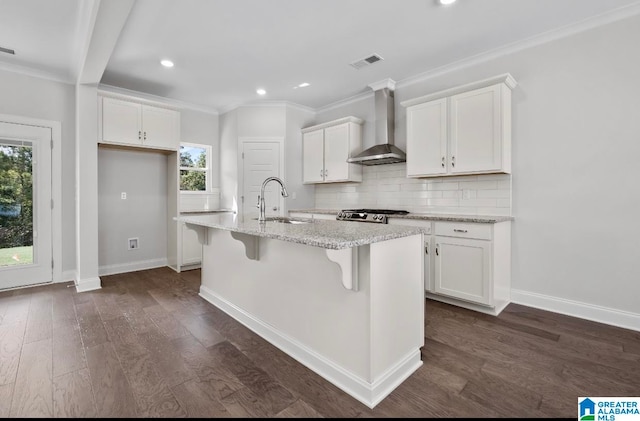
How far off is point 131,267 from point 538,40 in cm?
563

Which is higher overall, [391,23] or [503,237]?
[391,23]

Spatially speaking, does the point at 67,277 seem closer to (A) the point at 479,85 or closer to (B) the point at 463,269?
(B) the point at 463,269

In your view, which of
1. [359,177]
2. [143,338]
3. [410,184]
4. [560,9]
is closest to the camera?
[143,338]

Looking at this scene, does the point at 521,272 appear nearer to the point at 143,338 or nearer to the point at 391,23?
the point at 391,23

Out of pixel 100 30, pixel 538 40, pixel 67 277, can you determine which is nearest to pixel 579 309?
pixel 538 40

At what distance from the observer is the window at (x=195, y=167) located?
485 centimetres

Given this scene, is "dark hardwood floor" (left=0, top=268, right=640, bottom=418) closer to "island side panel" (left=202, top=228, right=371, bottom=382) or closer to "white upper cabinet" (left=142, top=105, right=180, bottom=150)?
"island side panel" (left=202, top=228, right=371, bottom=382)

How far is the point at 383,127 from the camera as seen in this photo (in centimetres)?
395

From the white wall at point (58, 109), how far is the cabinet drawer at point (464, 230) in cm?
446


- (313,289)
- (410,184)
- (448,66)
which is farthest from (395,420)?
(448,66)

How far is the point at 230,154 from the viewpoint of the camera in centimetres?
491

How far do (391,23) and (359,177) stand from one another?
2.11m

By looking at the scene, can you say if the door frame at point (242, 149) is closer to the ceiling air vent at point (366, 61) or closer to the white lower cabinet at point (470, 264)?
the ceiling air vent at point (366, 61)
